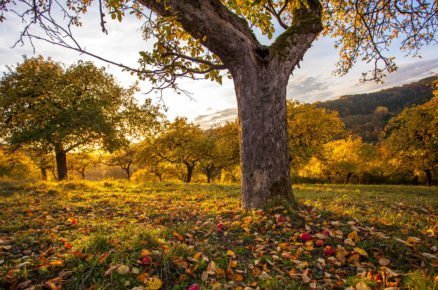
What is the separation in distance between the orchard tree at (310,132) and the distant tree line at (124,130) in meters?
0.11

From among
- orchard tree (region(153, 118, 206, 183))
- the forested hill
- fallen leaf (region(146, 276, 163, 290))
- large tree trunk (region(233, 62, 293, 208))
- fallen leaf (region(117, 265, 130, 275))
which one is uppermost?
the forested hill

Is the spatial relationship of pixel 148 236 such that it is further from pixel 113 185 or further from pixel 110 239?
pixel 113 185

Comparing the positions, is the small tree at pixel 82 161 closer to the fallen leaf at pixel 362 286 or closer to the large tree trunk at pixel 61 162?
the large tree trunk at pixel 61 162

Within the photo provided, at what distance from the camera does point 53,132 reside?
1588 cm

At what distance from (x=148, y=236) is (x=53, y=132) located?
52.7 feet

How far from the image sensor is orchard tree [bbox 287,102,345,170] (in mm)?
27016

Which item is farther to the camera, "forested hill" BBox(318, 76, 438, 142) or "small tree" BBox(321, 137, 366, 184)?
"forested hill" BBox(318, 76, 438, 142)

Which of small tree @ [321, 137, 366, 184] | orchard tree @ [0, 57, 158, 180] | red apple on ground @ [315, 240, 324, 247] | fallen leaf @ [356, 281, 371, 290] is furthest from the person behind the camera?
small tree @ [321, 137, 366, 184]

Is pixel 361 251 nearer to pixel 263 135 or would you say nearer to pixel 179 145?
pixel 263 135

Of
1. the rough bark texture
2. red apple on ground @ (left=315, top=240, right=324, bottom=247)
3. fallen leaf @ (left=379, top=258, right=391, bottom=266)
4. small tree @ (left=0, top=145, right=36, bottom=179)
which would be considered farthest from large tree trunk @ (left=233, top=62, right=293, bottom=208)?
small tree @ (left=0, top=145, right=36, bottom=179)

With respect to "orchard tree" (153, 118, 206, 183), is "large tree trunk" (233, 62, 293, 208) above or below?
below

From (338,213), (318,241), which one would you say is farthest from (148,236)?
(338,213)

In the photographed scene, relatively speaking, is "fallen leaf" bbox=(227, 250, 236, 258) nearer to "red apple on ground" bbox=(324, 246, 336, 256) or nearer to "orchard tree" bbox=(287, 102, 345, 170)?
"red apple on ground" bbox=(324, 246, 336, 256)

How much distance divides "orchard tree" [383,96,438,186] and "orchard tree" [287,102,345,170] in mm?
6497
